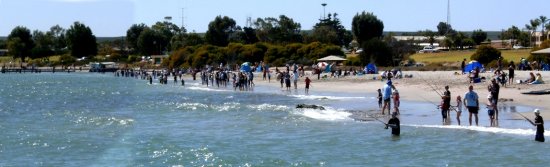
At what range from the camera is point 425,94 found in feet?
138

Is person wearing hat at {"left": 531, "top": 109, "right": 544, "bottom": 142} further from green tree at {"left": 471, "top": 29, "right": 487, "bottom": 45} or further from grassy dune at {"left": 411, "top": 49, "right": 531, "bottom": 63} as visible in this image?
green tree at {"left": 471, "top": 29, "right": 487, "bottom": 45}

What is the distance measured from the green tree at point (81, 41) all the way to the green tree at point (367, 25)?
64.4m

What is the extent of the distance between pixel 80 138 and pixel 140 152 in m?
5.23

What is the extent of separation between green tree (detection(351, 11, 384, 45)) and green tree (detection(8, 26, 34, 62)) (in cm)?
7730

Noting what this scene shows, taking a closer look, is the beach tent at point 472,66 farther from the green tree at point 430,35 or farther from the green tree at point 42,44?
the green tree at point 42,44

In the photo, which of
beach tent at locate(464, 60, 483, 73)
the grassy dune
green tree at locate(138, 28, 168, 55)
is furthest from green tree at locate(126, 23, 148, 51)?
beach tent at locate(464, 60, 483, 73)

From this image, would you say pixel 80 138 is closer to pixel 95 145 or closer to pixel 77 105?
pixel 95 145

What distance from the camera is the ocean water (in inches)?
832

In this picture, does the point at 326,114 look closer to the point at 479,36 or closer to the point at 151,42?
the point at 479,36

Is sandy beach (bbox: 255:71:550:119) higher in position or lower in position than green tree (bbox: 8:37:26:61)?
lower

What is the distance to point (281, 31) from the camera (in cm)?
12419

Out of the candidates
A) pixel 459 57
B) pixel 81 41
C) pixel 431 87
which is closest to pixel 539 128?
pixel 431 87

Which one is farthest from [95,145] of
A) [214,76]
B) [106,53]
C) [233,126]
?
[106,53]

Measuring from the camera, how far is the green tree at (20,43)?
16338 centimetres
